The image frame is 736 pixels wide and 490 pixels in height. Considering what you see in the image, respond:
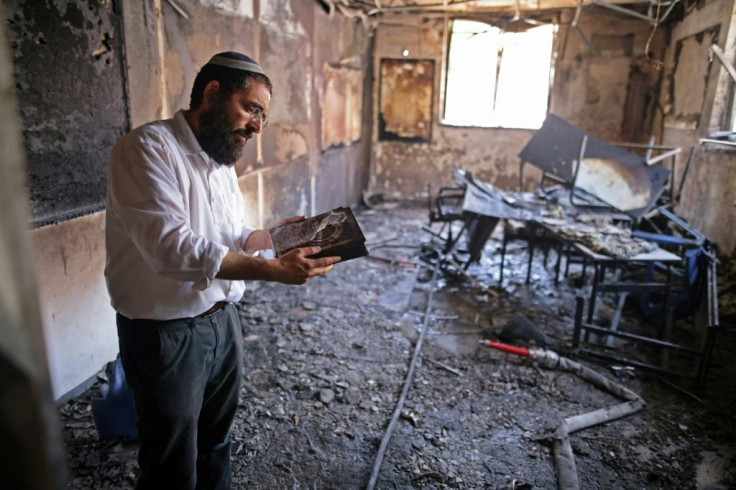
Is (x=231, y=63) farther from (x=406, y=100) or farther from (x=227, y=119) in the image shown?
(x=406, y=100)

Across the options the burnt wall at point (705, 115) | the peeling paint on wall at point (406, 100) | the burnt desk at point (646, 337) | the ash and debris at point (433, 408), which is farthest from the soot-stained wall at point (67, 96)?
the peeling paint on wall at point (406, 100)

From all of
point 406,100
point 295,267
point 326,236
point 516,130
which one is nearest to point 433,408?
point 326,236

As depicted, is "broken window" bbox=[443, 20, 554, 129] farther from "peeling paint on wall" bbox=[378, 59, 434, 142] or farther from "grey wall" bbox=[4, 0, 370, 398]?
"grey wall" bbox=[4, 0, 370, 398]

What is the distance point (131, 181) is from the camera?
1.54m

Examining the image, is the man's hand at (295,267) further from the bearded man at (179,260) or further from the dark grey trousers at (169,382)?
the dark grey trousers at (169,382)

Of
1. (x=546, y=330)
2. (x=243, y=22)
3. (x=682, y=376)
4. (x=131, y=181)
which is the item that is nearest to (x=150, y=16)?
(x=243, y=22)

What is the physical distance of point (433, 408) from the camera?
331 cm

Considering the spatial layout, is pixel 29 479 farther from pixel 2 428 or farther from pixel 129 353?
pixel 129 353

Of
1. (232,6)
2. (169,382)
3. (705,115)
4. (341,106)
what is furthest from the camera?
(341,106)

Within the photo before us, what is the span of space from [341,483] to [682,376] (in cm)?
272

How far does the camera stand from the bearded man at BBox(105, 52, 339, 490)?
1535 mm

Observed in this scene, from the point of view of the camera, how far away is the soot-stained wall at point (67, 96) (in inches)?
100

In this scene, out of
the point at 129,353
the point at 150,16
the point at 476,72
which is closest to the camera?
the point at 129,353

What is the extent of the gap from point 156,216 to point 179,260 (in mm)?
154
